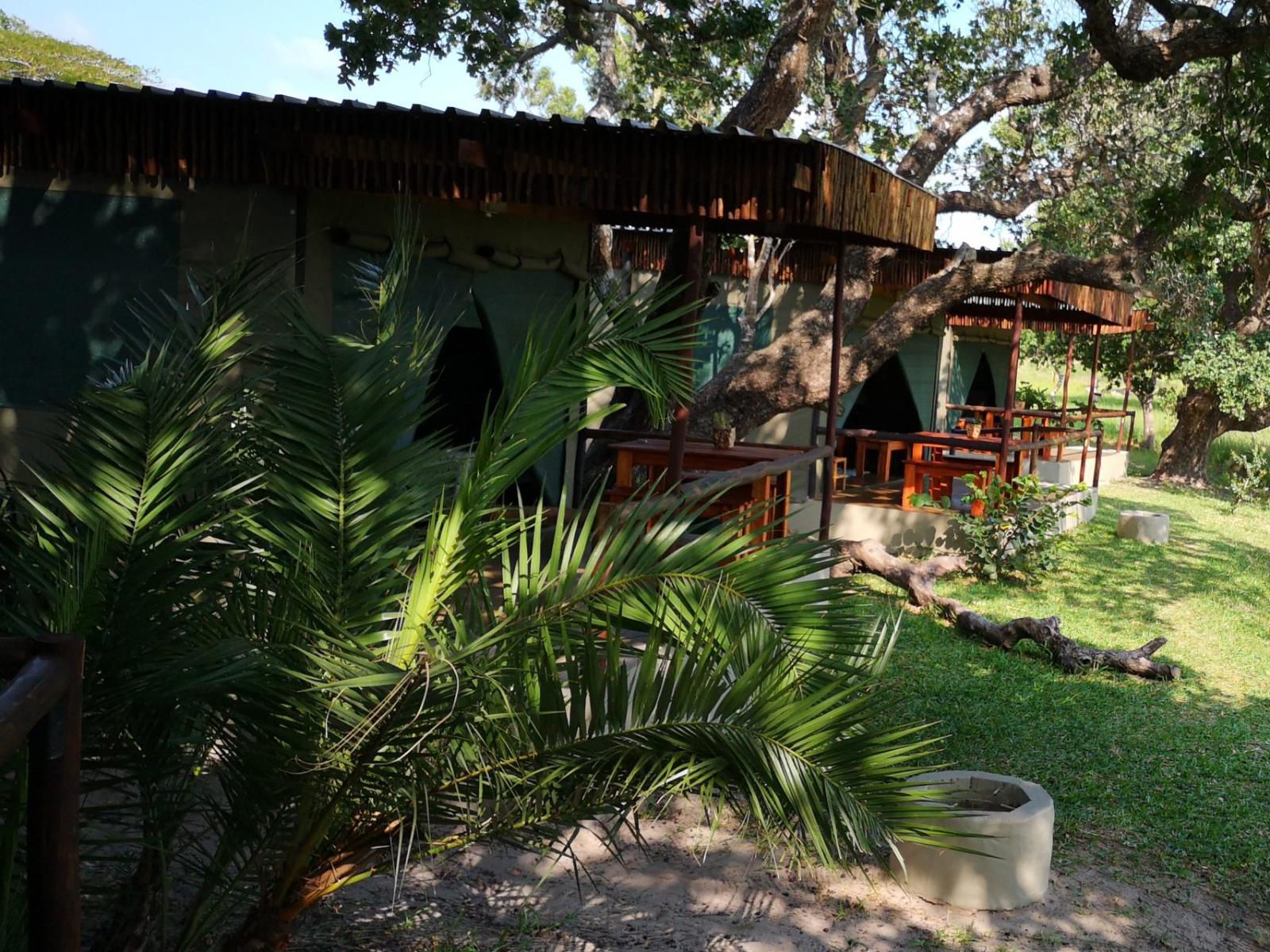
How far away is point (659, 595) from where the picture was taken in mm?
3137

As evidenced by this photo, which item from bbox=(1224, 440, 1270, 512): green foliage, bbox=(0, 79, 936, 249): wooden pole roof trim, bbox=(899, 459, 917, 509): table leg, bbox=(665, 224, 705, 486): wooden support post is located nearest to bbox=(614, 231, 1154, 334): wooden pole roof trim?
bbox=(899, 459, 917, 509): table leg

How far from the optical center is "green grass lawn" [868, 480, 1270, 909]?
215 inches

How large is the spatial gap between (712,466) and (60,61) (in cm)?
1635

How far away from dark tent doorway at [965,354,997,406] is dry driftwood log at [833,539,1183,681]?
12694 mm

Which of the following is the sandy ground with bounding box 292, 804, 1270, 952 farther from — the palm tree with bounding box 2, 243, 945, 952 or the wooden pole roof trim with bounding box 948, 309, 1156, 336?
the wooden pole roof trim with bounding box 948, 309, 1156, 336

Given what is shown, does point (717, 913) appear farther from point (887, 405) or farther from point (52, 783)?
point (887, 405)

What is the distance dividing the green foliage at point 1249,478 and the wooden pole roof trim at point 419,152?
15394 mm

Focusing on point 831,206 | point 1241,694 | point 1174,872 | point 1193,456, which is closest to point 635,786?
point 1174,872

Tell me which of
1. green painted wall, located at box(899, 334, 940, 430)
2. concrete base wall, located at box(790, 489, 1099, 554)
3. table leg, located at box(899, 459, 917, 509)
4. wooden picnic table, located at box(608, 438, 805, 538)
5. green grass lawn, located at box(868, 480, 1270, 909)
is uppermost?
green painted wall, located at box(899, 334, 940, 430)

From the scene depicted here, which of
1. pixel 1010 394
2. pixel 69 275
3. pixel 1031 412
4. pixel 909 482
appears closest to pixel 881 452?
pixel 909 482

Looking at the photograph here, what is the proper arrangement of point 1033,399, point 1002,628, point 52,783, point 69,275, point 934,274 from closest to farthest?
point 52,783
point 69,275
point 1002,628
point 934,274
point 1033,399

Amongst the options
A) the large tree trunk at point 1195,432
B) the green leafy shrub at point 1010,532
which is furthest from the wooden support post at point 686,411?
the large tree trunk at point 1195,432

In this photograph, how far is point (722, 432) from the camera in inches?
384

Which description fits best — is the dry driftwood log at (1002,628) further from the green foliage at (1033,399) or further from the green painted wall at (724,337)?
the green foliage at (1033,399)
